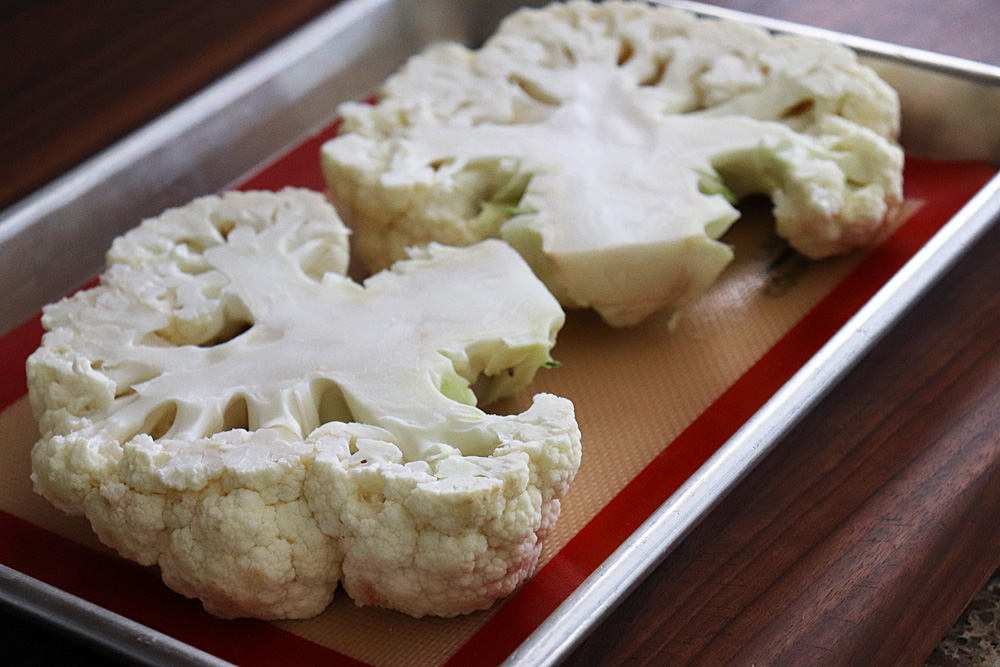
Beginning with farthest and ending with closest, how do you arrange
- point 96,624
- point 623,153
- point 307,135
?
point 307,135
point 623,153
point 96,624

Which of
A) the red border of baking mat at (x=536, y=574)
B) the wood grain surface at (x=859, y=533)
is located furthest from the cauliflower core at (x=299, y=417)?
the wood grain surface at (x=859, y=533)

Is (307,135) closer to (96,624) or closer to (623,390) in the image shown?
(623,390)

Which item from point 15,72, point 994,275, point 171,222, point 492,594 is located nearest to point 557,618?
point 492,594

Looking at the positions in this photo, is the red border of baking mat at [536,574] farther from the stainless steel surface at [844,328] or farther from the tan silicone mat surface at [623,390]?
the stainless steel surface at [844,328]

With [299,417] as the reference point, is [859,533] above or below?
below

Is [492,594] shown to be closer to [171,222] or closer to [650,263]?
[650,263]

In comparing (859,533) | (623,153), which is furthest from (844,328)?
(623,153)
